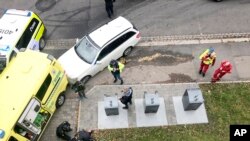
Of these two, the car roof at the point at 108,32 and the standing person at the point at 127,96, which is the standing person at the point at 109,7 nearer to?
the car roof at the point at 108,32

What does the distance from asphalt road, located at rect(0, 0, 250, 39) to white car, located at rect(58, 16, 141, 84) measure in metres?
1.84

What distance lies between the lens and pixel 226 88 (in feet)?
52.2

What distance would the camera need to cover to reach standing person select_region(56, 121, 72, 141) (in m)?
14.6

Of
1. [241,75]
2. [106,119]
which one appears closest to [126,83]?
[106,119]

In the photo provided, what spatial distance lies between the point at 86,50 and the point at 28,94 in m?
4.01

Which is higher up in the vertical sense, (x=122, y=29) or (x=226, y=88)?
(x=122, y=29)

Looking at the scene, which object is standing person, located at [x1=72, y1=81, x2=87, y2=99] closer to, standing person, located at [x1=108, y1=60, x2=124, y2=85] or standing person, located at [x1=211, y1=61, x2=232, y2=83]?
standing person, located at [x1=108, y1=60, x2=124, y2=85]

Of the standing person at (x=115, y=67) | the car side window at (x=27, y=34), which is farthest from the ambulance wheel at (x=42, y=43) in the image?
the standing person at (x=115, y=67)

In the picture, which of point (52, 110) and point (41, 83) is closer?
point (41, 83)

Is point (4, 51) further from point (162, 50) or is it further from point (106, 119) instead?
point (162, 50)

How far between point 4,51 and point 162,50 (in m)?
7.47

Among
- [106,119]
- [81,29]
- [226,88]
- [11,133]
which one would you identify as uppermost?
[81,29]

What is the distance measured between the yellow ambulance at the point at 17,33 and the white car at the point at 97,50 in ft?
5.67

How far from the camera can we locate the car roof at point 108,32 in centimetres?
1638
